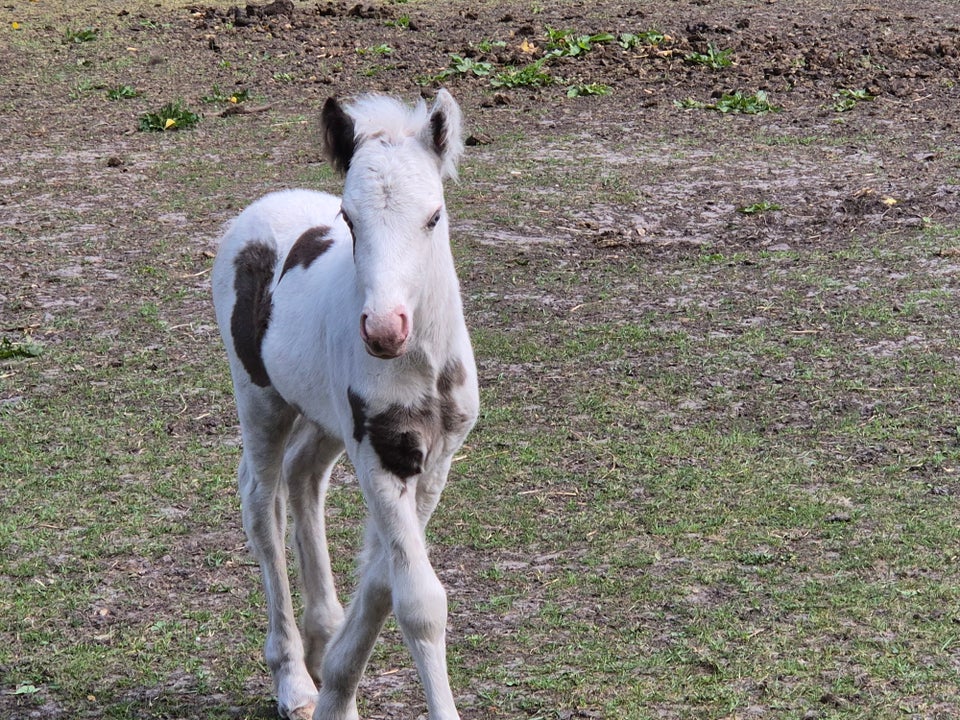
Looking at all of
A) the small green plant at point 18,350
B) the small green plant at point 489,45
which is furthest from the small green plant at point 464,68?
the small green plant at point 18,350

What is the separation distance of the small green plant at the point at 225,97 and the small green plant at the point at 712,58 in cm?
439

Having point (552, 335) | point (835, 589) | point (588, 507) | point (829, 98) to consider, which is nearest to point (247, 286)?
point (588, 507)

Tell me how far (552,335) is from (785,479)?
1968 millimetres

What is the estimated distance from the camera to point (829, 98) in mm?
11242

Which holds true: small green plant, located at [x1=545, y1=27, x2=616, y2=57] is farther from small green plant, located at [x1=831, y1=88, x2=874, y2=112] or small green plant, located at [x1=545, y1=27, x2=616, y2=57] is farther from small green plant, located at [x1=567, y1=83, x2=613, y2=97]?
small green plant, located at [x1=831, y1=88, x2=874, y2=112]

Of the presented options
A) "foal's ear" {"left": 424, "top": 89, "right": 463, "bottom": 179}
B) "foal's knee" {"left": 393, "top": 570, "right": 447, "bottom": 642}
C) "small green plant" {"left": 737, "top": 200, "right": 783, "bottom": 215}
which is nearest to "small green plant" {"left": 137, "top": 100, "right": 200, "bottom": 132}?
"small green plant" {"left": 737, "top": 200, "right": 783, "bottom": 215}

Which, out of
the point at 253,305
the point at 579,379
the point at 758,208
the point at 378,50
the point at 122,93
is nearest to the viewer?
the point at 253,305

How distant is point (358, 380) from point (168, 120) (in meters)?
8.32

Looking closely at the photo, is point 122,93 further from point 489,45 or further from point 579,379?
point 579,379

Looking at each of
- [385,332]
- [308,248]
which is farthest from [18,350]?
[385,332]

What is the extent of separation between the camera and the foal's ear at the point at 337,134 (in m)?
3.32

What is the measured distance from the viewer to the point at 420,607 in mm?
3293

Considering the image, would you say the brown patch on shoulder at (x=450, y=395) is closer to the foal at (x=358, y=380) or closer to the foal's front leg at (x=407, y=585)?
the foal at (x=358, y=380)

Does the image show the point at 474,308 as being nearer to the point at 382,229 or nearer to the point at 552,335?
the point at 552,335
